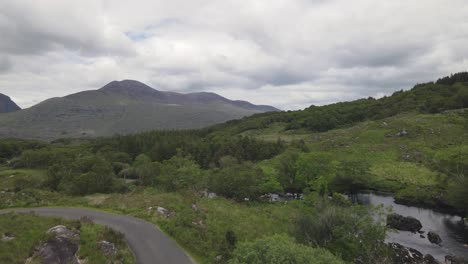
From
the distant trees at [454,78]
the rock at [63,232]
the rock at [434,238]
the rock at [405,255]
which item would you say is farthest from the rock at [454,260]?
the distant trees at [454,78]

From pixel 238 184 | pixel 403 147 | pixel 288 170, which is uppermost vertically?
Result: pixel 403 147

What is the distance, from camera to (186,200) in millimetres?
44219

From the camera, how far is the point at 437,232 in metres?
44.6

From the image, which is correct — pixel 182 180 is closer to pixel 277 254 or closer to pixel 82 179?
pixel 82 179

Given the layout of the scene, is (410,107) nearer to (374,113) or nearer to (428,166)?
(374,113)

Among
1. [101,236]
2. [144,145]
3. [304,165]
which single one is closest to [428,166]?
[304,165]

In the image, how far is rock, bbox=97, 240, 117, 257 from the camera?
27.0 m

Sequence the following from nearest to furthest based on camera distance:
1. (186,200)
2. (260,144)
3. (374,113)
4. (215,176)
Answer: (186,200) < (215,176) < (260,144) < (374,113)

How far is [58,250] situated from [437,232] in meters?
47.8

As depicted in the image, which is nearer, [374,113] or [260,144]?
[260,144]

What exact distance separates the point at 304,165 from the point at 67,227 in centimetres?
4730

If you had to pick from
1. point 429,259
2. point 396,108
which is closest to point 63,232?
point 429,259

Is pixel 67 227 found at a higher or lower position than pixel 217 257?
higher

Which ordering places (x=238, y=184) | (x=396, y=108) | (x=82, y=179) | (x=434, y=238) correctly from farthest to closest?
1. (x=396, y=108)
2. (x=238, y=184)
3. (x=82, y=179)
4. (x=434, y=238)
